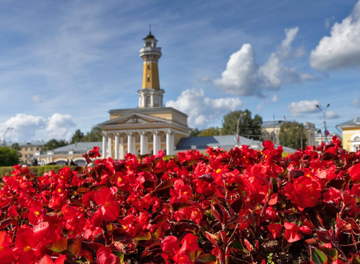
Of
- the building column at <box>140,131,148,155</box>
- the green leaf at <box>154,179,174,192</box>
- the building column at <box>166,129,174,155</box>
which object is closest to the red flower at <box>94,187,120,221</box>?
the green leaf at <box>154,179,174,192</box>

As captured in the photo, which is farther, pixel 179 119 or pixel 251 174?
pixel 179 119

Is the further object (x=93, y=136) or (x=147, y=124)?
(x=93, y=136)

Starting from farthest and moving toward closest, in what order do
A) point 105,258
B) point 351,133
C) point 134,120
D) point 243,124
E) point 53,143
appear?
point 53,143
point 243,124
point 134,120
point 351,133
point 105,258

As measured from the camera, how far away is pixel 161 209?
2064 millimetres

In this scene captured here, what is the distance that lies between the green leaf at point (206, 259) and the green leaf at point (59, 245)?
505 millimetres

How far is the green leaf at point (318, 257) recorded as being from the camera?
1.21 metres

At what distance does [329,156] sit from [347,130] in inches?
1545

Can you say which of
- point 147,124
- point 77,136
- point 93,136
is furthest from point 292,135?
point 77,136

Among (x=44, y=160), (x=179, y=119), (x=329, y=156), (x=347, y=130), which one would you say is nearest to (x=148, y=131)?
(x=179, y=119)

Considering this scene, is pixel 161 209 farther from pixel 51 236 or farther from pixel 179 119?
→ pixel 179 119

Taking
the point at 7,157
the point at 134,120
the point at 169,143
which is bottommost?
the point at 7,157

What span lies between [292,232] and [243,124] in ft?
199

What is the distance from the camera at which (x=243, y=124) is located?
61.1 metres

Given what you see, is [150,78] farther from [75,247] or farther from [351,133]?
[75,247]
